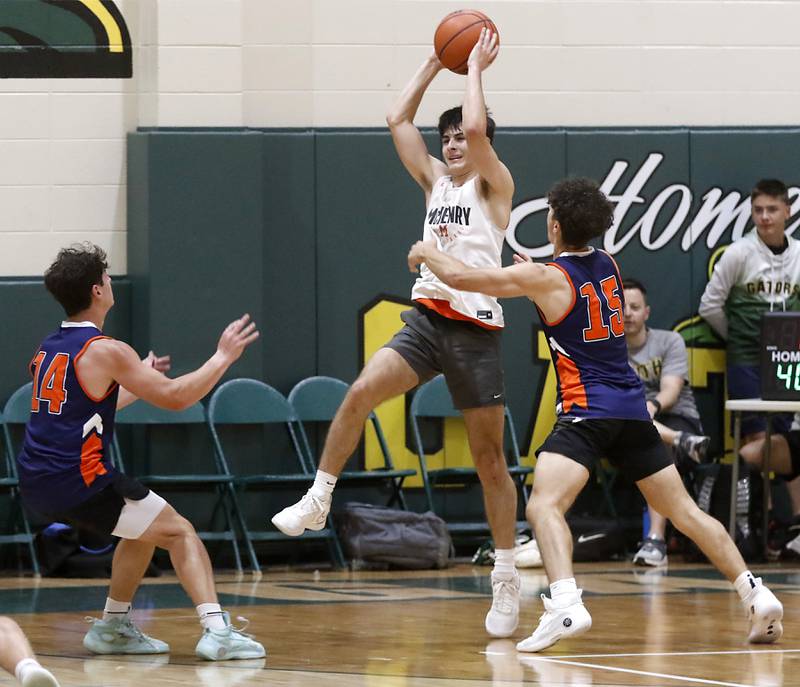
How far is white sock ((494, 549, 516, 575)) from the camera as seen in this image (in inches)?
264

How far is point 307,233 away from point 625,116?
2.26 meters

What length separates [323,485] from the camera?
21.8 ft

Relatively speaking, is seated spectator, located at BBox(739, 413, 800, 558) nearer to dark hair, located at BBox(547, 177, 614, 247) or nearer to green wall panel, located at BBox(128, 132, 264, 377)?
green wall panel, located at BBox(128, 132, 264, 377)

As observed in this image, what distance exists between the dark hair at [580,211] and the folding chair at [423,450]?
3900 mm

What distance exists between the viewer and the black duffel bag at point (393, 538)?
9523 millimetres

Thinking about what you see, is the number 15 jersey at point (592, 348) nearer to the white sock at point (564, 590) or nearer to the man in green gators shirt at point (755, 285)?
the white sock at point (564, 590)

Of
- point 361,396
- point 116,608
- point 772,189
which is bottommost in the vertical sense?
point 116,608

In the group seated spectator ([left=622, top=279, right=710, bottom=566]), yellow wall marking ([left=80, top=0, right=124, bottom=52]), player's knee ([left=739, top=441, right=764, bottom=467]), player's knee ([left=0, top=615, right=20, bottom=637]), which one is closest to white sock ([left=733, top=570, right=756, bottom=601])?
player's knee ([left=0, top=615, right=20, bottom=637])

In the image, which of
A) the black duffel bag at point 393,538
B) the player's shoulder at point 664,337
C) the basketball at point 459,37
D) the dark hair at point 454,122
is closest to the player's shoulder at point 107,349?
the dark hair at point 454,122

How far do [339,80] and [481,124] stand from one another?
13.1ft

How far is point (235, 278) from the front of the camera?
386 inches

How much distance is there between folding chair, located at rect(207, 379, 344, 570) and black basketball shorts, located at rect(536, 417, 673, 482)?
3.56m

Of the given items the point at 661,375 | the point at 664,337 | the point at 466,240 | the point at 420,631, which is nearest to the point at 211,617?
the point at 420,631

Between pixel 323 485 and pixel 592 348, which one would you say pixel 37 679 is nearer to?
pixel 323 485
